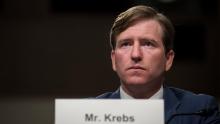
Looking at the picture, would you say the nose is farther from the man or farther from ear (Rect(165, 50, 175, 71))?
ear (Rect(165, 50, 175, 71))

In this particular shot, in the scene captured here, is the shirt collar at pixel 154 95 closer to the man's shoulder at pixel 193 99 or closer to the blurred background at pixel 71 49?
the man's shoulder at pixel 193 99

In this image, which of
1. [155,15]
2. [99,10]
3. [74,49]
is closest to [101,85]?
[74,49]

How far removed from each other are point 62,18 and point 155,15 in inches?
17.7

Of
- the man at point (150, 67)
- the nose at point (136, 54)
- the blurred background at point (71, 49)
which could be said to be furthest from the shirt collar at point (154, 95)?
the blurred background at point (71, 49)

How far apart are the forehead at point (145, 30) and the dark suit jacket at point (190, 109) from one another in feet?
0.54

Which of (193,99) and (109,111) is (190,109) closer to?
(193,99)

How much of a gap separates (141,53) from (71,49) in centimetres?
41

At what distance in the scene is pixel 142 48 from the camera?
1.24 metres

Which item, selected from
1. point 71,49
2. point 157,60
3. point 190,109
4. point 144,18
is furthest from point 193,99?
point 71,49

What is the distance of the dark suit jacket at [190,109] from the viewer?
1207 millimetres

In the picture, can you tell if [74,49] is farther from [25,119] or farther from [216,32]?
[216,32]

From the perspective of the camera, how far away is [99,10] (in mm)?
1612

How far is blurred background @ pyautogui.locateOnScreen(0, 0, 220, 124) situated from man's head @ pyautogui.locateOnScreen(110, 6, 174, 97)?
0.74ft

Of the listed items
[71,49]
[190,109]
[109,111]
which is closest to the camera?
[109,111]
